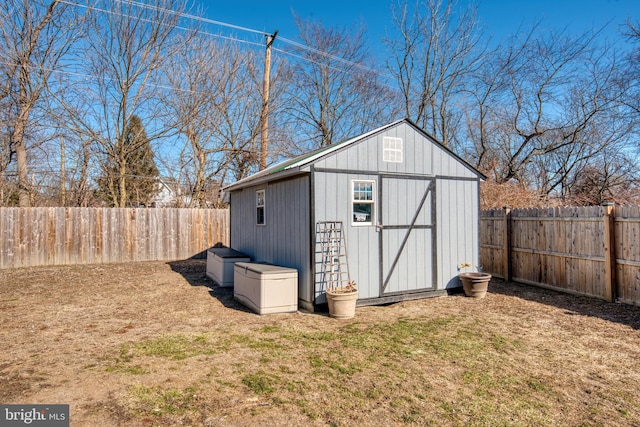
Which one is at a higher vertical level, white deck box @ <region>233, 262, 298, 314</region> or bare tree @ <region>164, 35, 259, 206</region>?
bare tree @ <region>164, 35, 259, 206</region>

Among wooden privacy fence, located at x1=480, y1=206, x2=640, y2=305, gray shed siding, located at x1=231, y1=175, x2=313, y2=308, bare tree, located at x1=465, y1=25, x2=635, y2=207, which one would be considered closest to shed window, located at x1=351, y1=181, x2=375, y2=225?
gray shed siding, located at x1=231, y1=175, x2=313, y2=308

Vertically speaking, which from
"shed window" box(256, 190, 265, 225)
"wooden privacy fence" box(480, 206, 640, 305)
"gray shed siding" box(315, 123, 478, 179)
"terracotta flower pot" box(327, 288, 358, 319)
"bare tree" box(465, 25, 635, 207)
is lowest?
"terracotta flower pot" box(327, 288, 358, 319)

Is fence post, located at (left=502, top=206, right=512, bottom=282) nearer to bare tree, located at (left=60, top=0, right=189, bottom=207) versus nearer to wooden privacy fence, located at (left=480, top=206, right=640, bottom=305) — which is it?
wooden privacy fence, located at (left=480, top=206, right=640, bottom=305)

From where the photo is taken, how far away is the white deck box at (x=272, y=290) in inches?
241

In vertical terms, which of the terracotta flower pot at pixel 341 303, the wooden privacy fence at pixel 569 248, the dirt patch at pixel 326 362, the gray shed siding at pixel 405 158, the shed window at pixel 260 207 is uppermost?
the gray shed siding at pixel 405 158

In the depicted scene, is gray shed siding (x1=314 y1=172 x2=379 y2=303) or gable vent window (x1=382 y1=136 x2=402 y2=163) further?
gable vent window (x1=382 y1=136 x2=402 y2=163)

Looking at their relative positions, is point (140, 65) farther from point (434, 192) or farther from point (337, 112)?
point (434, 192)

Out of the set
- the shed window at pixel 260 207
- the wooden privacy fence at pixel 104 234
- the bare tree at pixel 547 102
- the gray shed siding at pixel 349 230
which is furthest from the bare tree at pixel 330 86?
the gray shed siding at pixel 349 230

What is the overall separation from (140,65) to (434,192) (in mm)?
11871

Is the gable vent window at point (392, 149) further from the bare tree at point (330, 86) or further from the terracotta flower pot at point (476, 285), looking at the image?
the bare tree at point (330, 86)

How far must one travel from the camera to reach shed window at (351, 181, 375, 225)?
263 inches

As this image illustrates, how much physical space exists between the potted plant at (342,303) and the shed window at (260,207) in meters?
3.00

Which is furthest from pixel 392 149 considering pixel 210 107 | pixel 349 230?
pixel 210 107

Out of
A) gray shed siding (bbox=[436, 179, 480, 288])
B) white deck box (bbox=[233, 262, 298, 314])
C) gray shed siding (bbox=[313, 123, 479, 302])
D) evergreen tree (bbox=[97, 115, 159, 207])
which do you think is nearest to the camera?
white deck box (bbox=[233, 262, 298, 314])
